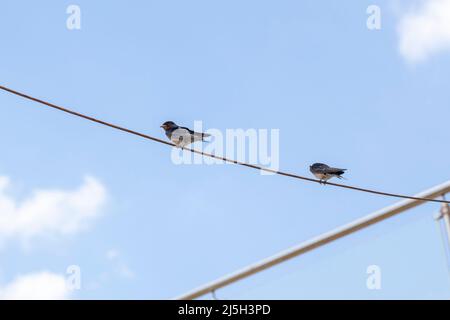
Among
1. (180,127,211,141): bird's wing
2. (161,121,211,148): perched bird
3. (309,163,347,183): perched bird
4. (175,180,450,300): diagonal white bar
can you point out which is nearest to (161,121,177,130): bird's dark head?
(161,121,211,148): perched bird

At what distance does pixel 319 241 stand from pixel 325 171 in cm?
387

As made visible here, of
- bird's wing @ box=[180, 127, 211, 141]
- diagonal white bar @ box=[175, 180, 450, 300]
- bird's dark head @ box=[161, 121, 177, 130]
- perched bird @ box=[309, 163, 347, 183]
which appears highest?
bird's dark head @ box=[161, 121, 177, 130]

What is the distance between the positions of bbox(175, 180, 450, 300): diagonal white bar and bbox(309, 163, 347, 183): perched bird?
3.37m

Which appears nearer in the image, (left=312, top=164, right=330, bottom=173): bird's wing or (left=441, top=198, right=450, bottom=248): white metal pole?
(left=441, top=198, right=450, bottom=248): white metal pole

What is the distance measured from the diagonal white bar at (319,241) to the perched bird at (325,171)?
3369 mm

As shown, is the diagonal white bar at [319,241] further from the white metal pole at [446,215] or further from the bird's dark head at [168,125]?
the bird's dark head at [168,125]

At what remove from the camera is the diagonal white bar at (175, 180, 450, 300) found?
7426 mm

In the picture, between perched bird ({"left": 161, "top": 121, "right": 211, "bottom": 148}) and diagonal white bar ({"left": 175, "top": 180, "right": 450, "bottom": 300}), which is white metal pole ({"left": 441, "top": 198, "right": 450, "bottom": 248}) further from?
perched bird ({"left": 161, "top": 121, "right": 211, "bottom": 148})

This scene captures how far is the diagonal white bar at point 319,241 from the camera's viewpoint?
24.4ft

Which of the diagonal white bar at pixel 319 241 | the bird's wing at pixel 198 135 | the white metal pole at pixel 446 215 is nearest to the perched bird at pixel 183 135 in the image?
the bird's wing at pixel 198 135

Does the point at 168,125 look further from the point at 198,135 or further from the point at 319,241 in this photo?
the point at 319,241
